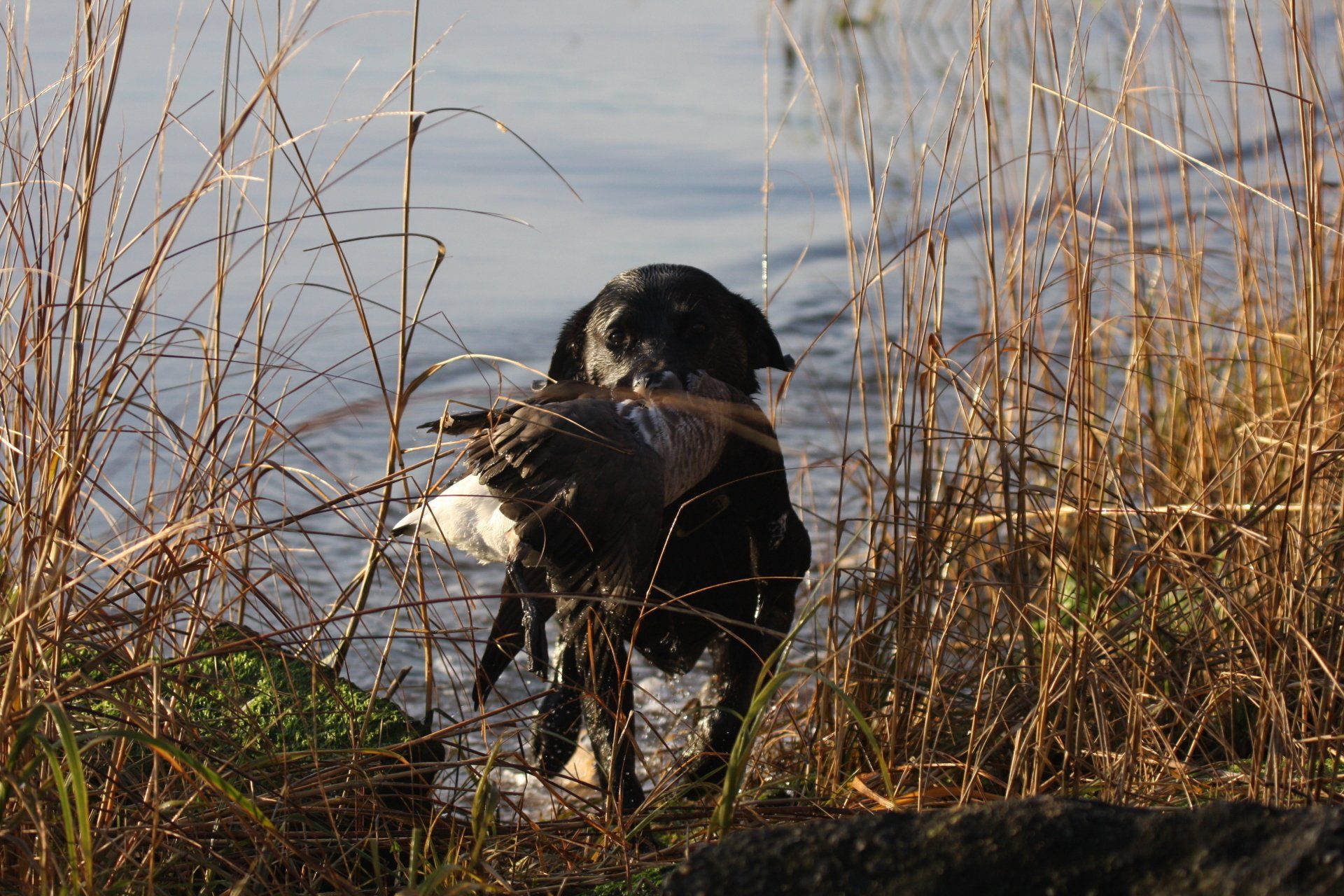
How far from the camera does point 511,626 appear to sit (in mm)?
2932

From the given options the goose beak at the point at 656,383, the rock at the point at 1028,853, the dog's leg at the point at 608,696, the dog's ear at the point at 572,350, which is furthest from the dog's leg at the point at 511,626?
the rock at the point at 1028,853

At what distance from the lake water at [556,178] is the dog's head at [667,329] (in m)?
1.55

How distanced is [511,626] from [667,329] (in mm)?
773

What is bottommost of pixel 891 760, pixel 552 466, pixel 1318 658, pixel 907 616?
pixel 891 760

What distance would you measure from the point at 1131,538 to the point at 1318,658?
3.68ft

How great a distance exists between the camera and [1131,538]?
3.30 m

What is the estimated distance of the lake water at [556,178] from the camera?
22.4 ft

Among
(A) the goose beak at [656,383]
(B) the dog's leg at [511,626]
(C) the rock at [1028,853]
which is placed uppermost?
(A) the goose beak at [656,383]

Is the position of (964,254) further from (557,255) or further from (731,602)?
(731,602)

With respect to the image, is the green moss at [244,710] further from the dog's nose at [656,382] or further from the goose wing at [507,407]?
the dog's nose at [656,382]

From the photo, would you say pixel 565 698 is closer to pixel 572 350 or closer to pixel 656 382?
pixel 572 350

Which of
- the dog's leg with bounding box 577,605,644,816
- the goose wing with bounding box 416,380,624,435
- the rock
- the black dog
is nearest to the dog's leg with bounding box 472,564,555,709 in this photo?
the black dog

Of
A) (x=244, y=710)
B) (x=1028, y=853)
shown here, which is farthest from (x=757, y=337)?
(x=1028, y=853)

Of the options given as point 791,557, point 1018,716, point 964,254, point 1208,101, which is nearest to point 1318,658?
point 1018,716
